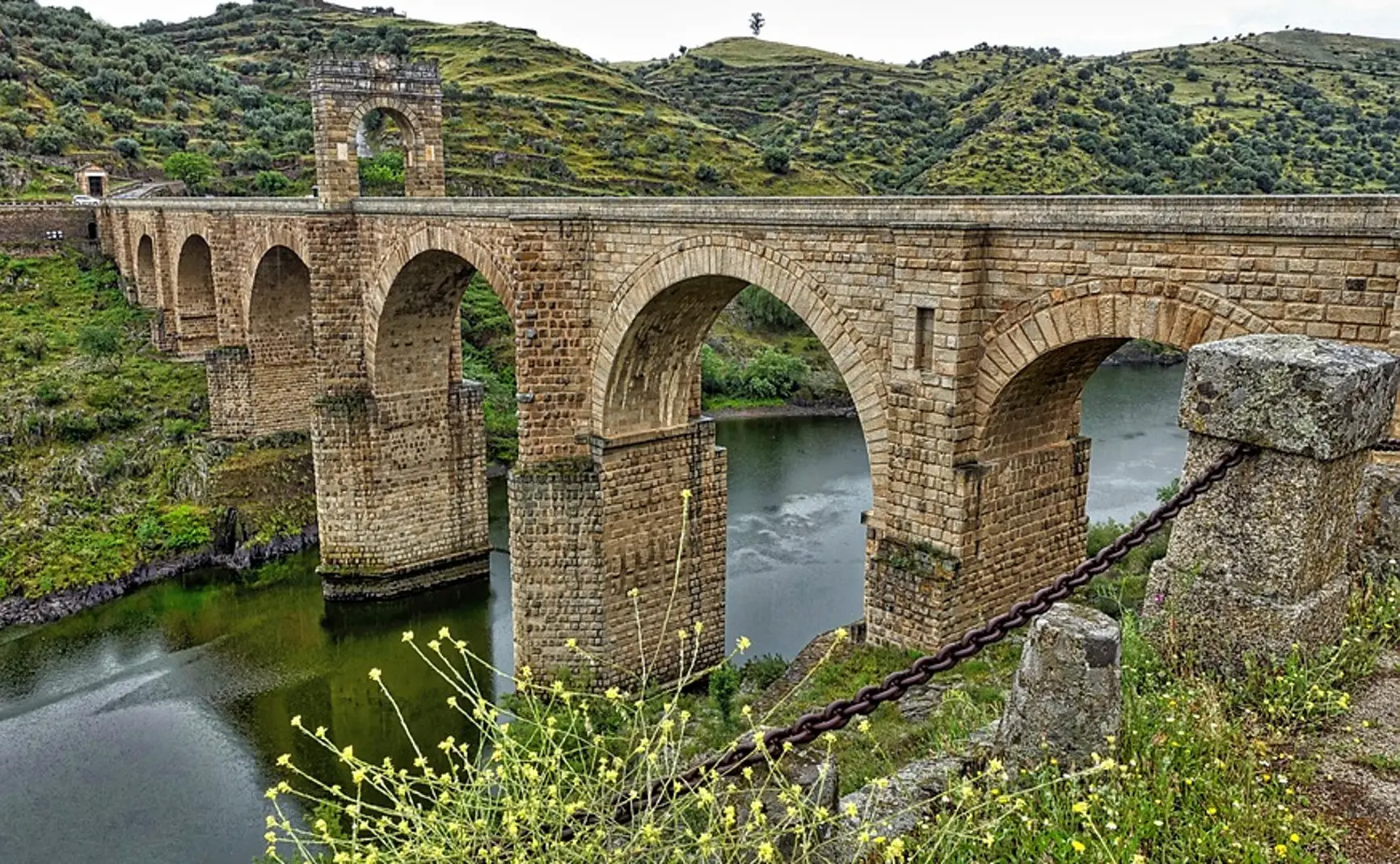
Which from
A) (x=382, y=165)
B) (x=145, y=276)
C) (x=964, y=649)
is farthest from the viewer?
(x=382, y=165)

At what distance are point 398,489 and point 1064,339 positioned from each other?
14593 millimetres

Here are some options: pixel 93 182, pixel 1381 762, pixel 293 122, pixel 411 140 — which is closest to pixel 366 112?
pixel 411 140

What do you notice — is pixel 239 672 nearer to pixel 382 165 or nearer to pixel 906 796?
pixel 906 796

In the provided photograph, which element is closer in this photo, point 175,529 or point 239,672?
point 239,672

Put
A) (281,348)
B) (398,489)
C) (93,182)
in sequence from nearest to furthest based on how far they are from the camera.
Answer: (398,489) < (281,348) < (93,182)

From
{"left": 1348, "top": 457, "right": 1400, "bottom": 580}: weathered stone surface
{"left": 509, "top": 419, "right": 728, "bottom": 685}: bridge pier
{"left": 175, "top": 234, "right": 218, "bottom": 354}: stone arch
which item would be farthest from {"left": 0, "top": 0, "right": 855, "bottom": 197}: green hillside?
{"left": 1348, "top": 457, "right": 1400, "bottom": 580}: weathered stone surface

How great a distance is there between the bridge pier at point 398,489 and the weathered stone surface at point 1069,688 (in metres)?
17.8

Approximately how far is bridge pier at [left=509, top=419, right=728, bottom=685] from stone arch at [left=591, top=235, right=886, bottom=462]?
1.51 feet

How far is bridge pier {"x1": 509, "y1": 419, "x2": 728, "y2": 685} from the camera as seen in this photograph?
47.7 feet

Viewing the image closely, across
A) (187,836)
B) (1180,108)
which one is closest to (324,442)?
(187,836)

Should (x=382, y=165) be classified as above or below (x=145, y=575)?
above

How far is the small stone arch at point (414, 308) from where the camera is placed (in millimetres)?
17828

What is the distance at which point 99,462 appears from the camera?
24.2 m

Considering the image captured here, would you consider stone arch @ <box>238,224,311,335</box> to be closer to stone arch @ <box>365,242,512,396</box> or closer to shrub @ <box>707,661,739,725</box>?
stone arch @ <box>365,242,512,396</box>
